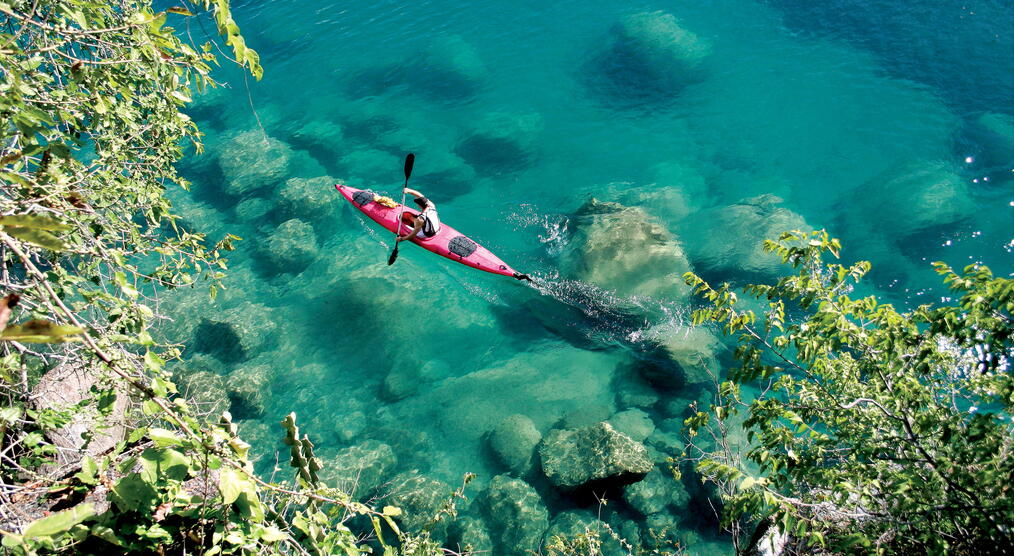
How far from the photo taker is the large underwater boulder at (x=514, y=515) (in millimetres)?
8914

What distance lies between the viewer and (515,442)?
1036cm

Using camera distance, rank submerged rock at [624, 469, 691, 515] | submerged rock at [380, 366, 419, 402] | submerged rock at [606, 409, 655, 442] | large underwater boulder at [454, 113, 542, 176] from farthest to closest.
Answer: large underwater boulder at [454, 113, 542, 176] → submerged rock at [380, 366, 419, 402] → submerged rock at [606, 409, 655, 442] → submerged rock at [624, 469, 691, 515]

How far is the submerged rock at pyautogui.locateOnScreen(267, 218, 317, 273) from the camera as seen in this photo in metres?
14.0

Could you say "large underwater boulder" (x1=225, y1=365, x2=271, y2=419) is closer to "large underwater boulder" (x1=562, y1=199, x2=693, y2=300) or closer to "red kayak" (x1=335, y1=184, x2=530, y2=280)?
"red kayak" (x1=335, y1=184, x2=530, y2=280)

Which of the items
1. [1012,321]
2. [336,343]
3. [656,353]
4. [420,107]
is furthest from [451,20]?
[1012,321]

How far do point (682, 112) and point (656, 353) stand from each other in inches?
335

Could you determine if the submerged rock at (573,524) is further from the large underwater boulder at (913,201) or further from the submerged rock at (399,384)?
the large underwater boulder at (913,201)

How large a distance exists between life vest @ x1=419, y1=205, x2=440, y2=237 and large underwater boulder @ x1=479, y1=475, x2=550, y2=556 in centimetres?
545

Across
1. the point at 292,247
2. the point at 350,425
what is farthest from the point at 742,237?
the point at 292,247

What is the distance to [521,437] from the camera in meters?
10.4

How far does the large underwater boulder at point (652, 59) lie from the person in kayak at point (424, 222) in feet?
26.8

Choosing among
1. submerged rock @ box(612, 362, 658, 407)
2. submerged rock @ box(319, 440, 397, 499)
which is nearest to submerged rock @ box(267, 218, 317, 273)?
submerged rock @ box(319, 440, 397, 499)

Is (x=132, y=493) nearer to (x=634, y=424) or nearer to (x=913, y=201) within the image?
(x=634, y=424)

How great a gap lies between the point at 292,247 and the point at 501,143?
6.45m
